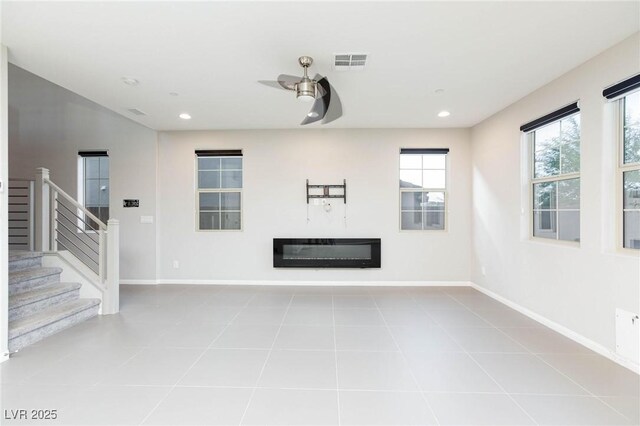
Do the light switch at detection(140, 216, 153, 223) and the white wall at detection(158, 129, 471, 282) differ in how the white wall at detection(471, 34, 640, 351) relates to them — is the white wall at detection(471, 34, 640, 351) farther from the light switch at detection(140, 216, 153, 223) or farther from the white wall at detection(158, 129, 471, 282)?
the light switch at detection(140, 216, 153, 223)

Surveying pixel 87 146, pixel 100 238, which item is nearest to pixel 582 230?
pixel 100 238

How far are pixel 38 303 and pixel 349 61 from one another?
4205mm

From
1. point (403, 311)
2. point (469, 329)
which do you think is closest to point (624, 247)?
point (469, 329)

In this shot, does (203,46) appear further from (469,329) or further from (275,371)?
(469,329)

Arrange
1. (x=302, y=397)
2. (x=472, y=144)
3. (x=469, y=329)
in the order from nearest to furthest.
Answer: (x=302, y=397) < (x=469, y=329) < (x=472, y=144)

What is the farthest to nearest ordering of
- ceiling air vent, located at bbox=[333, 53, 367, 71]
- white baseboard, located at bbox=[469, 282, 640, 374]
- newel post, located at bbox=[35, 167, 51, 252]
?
newel post, located at bbox=[35, 167, 51, 252], ceiling air vent, located at bbox=[333, 53, 367, 71], white baseboard, located at bbox=[469, 282, 640, 374]

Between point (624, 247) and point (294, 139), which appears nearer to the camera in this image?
point (624, 247)

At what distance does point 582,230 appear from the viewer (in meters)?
2.84

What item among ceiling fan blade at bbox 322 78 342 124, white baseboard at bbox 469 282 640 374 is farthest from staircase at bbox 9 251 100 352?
white baseboard at bbox 469 282 640 374

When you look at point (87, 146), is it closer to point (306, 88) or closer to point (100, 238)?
point (100, 238)

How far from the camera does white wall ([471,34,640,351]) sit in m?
2.52

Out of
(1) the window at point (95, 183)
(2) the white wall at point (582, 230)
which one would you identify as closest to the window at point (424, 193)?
(2) the white wall at point (582, 230)

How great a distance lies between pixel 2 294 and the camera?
252cm

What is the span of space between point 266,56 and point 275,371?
2.77 metres
